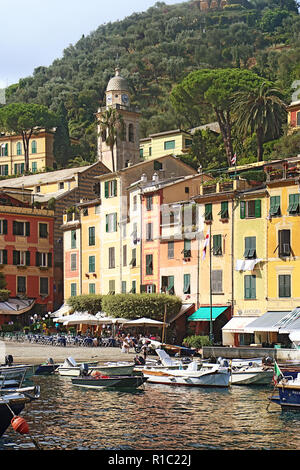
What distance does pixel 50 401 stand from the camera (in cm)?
3894

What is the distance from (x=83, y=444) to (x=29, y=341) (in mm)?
39419

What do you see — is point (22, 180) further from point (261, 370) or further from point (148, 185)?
point (261, 370)

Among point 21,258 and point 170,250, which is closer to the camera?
point 170,250

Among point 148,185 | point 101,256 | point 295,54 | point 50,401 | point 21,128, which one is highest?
point 295,54

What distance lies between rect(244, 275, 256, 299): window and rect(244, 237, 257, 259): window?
5.30 feet

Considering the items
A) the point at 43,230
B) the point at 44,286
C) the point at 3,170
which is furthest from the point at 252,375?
the point at 3,170

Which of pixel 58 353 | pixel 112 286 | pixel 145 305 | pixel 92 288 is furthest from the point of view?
pixel 92 288

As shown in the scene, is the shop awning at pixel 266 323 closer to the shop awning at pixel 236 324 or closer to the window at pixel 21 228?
the shop awning at pixel 236 324

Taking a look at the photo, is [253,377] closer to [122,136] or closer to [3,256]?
[3,256]

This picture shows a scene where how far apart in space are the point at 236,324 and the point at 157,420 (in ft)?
98.3

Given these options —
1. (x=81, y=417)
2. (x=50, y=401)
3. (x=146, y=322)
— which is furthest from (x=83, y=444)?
(x=146, y=322)

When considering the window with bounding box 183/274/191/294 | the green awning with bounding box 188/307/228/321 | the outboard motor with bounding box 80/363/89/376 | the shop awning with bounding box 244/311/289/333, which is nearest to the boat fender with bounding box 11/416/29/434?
the outboard motor with bounding box 80/363/89/376

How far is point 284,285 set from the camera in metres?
61.5

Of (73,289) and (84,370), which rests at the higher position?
(73,289)
